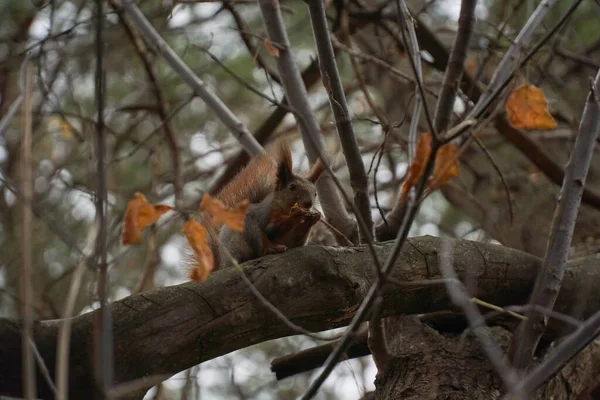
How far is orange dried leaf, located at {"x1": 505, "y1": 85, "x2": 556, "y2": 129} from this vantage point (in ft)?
6.97

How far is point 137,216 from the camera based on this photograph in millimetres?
1797

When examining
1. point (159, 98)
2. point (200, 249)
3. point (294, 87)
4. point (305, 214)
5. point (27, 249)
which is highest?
point (159, 98)

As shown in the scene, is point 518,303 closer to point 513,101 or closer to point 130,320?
point 513,101

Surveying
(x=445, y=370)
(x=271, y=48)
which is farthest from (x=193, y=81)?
(x=445, y=370)

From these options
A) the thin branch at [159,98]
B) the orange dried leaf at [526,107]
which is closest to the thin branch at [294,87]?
the orange dried leaf at [526,107]

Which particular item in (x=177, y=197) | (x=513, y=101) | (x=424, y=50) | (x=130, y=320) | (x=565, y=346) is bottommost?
(x=565, y=346)

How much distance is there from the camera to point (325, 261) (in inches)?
84.6

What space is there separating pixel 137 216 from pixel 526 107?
3.71 feet

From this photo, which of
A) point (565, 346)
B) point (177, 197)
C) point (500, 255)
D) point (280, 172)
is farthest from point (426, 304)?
point (177, 197)

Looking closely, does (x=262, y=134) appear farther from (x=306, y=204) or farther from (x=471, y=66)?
(x=471, y=66)

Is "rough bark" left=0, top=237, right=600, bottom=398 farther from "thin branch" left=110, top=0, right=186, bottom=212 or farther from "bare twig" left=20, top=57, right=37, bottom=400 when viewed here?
"thin branch" left=110, top=0, right=186, bottom=212

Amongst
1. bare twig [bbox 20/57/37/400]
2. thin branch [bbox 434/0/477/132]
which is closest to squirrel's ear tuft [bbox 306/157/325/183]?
thin branch [bbox 434/0/477/132]

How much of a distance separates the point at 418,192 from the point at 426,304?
3.60 ft

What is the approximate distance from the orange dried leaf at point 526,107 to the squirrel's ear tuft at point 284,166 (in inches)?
40.2
